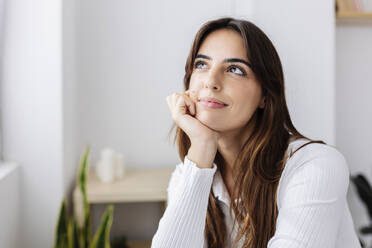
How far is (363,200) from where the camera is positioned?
7.43 feet

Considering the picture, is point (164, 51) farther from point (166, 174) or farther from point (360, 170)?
point (360, 170)

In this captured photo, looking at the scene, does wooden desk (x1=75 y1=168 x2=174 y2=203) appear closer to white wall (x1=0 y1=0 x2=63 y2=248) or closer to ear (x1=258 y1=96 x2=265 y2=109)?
white wall (x1=0 y1=0 x2=63 y2=248)

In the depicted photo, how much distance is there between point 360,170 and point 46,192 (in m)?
2.01

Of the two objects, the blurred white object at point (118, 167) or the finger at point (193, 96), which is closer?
the finger at point (193, 96)

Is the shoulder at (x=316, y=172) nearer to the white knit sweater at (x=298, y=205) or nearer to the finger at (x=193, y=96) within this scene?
the white knit sweater at (x=298, y=205)

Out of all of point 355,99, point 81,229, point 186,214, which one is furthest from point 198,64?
point 355,99

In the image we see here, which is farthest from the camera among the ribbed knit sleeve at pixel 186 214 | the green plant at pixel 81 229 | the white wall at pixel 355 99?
the white wall at pixel 355 99

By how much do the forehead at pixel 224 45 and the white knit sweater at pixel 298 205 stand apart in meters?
0.31

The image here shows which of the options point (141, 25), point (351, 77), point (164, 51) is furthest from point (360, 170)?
point (141, 25)

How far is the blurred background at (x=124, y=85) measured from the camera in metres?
1.84

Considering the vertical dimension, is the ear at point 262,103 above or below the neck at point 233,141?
above

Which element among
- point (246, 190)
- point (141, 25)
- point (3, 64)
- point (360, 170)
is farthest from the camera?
point (360, 170)

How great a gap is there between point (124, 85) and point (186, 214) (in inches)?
60.8

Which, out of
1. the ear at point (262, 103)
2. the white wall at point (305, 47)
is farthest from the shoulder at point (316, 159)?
the white wall at point (305, 47)
